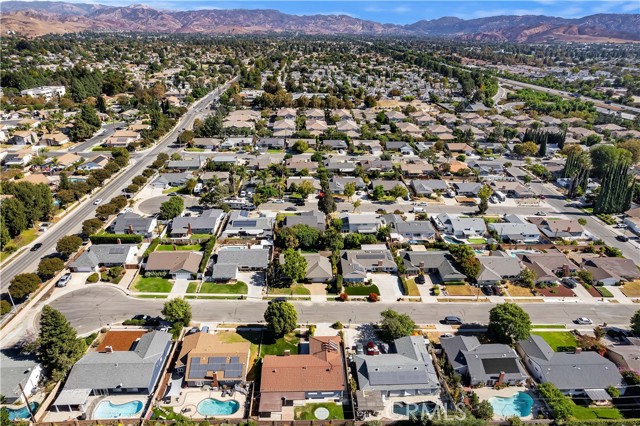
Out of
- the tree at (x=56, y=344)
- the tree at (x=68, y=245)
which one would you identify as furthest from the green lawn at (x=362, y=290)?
the tree at (x=68, y=245)

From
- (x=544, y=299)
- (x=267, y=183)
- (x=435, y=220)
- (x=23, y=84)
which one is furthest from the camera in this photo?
(x=23, y=84)

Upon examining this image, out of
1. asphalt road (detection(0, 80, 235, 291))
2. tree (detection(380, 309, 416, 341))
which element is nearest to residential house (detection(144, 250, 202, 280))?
asphalt road (detection(0, 80, 235, 291))

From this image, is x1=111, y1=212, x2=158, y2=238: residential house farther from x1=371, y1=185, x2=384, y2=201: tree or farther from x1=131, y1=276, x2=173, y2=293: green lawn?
x1=371, y1=185, x2=384, y2=201: tree

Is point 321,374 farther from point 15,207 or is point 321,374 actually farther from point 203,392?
point 15,207

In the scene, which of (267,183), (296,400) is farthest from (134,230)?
(296,400)

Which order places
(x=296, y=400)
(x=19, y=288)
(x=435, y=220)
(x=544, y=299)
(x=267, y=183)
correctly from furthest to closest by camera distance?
(x=267, y=183), (x=435, y=220), (x=544, y=299), (x=19, y=288), (x=296, y=400)
